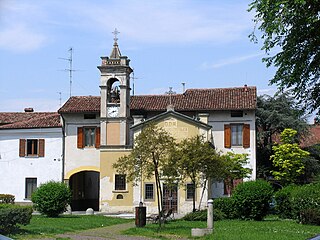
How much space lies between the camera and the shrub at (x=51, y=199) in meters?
33.7

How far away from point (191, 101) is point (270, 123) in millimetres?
9887

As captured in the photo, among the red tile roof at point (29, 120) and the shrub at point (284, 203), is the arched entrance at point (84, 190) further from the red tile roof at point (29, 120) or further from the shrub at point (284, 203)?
the shrub at point (284, 203)


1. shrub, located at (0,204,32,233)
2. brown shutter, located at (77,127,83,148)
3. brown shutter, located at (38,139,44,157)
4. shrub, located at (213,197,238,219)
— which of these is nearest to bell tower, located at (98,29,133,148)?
brown shutter, located at (77,127,83,148)

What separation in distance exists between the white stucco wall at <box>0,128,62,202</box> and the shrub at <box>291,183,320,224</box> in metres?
22.6

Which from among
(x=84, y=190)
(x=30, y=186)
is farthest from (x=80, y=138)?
(x=84, y=190)

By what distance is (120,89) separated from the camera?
43.8 m

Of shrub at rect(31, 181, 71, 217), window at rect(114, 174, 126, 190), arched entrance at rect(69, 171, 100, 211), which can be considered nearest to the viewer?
shrub at rect(31, 181, 71, 217)

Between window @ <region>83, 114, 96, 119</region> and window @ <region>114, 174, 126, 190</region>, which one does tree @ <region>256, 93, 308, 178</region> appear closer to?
window @ <region>114, 174, 126, 190</region>

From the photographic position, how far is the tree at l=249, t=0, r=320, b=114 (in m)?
19.6

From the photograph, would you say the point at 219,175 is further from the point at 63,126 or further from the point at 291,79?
the point at 63,126

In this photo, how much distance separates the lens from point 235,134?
44.4m

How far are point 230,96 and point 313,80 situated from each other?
2273 cm

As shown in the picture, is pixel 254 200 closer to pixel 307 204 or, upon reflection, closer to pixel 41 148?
pixel 307 204

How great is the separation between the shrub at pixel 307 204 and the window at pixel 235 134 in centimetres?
1545
